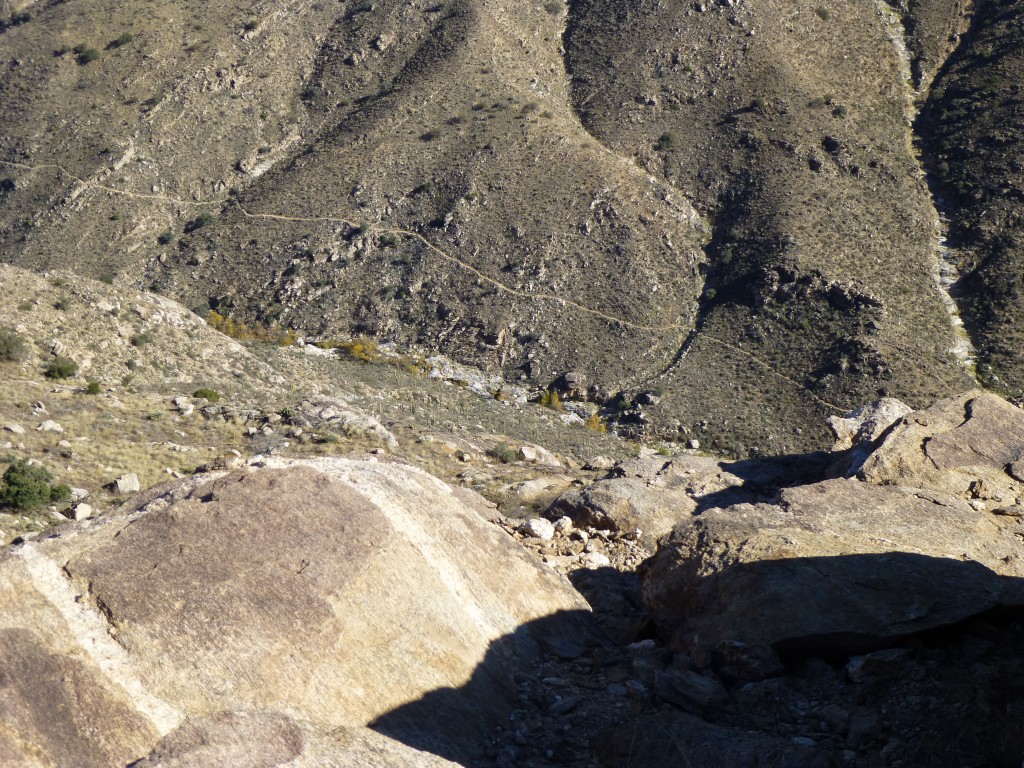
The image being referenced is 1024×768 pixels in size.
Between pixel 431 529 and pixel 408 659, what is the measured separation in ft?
4.85

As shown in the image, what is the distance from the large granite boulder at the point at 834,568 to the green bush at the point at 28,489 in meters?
9.11

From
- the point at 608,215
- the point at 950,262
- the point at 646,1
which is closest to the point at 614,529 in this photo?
the point at 608,215

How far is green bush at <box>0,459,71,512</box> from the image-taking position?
515 inches

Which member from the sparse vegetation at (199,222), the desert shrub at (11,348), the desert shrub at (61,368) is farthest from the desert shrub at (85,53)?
the desert shrub at (61,368)

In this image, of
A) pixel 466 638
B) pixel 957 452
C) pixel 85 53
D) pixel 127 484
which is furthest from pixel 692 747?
pixel 85 53

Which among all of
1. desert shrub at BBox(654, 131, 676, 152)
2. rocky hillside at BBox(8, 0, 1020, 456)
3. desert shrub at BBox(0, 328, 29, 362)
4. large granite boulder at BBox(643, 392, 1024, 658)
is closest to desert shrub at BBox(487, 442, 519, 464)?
large granite boulder at BBox(643, 392, 1024, 658)

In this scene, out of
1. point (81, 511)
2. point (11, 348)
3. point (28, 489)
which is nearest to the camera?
point (81, 511)

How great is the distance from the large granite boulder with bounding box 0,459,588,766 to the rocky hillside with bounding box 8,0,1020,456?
30811 mm

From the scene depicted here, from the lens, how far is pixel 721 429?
127 ft

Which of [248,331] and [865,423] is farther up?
[865,423]

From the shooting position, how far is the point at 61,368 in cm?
2319

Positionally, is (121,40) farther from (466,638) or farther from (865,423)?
(466,638)

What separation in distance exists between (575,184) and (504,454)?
98.6ft

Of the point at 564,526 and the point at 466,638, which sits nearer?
the point at 466,638
